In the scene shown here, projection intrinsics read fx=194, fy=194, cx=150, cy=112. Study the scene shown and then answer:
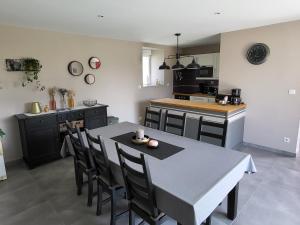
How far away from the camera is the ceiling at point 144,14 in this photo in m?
2.46

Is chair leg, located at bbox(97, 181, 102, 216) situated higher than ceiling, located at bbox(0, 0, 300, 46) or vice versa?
ceiling, located at bbox(0, 0, 300, 46)

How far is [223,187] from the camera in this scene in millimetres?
1565

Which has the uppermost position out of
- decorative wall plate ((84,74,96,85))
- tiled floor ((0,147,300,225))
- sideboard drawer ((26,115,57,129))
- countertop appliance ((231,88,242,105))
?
decorative wall plate ((84,74,96,85))

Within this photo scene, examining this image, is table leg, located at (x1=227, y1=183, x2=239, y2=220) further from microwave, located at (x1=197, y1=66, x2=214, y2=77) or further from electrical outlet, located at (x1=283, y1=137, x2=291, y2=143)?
microwave, located at (x1=197, y1=66, x2=214, y2=77)

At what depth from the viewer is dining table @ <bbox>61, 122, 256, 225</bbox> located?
1332 millimetres

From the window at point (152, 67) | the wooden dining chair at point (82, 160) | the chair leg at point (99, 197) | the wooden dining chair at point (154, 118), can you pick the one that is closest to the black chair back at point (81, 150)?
the wooden dining chair at point (82, 160)

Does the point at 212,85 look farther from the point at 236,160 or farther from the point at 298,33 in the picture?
Answer: the point at 236,160

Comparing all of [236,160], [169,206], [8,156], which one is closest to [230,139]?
[236,160]

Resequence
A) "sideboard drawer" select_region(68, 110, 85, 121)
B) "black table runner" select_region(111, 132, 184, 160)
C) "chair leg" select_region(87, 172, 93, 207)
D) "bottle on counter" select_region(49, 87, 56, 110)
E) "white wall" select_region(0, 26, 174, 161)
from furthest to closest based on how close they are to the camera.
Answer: "bottle on counter" select_region(49, 87, 56, 110), "sideboard drawer" select_region(68, 110, 85, 121), "white wall" select_region(0, 26, 174, 161), "chair leg" select_region(87, 172, 93, 207), "black table runner" select_region(111, 132, 184, 160)

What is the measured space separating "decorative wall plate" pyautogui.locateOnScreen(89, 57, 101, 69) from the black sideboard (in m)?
1.12

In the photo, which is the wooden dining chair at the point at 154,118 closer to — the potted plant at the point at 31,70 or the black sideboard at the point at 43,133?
the black sideboard at the point at 43,133

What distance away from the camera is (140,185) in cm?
152

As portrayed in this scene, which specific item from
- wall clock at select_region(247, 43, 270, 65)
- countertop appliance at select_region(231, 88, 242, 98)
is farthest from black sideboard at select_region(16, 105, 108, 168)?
wall clock at select_region(247, 43, 270, 65)

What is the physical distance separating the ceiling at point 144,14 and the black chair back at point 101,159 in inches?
66.7
